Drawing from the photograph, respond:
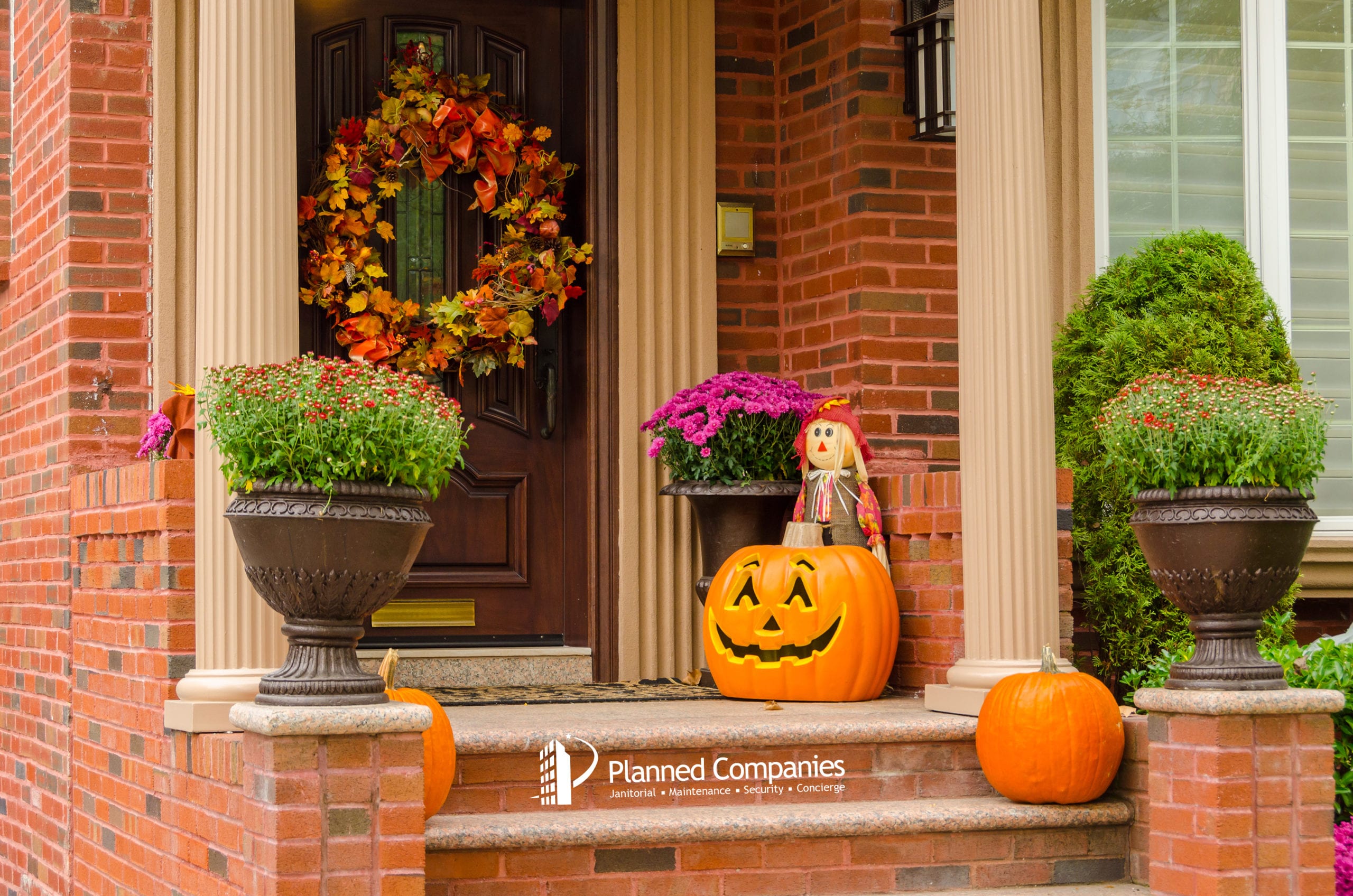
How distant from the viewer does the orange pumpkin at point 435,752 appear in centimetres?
375

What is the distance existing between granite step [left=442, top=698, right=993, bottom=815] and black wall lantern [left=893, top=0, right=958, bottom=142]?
237 centimetres

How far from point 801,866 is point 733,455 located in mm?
1770

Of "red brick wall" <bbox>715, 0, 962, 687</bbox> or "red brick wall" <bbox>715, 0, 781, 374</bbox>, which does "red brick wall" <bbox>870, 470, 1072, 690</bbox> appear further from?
"red brick wall" <bbox>715, 0, 781, 374</bbox>

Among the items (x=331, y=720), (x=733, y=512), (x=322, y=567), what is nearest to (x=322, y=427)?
(x=322, y=567)

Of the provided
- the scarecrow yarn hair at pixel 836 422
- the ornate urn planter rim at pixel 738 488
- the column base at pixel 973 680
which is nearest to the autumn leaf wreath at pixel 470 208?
the ornate urn planter rim at pixel 738 488

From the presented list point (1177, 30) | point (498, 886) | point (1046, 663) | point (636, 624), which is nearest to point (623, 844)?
point (498, 886)

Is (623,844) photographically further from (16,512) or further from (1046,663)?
(16,512)

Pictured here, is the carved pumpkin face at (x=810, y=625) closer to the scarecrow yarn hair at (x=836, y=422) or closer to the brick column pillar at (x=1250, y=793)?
the scarecrow yarn hair at (x=836, y=422)

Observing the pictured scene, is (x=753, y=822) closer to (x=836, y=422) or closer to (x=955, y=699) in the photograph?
(x=955, y=699)

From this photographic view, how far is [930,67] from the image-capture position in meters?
5.71

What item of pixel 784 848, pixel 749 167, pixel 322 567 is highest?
pixel 749 167

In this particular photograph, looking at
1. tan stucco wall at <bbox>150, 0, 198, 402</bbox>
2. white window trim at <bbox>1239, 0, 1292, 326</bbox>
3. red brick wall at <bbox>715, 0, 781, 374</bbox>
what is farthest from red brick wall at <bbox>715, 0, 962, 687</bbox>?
tan stucco wall at <bbox>150, 0, 198, 402</bbox>

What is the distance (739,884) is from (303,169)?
128 inches

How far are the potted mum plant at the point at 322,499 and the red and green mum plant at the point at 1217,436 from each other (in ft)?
5.78
